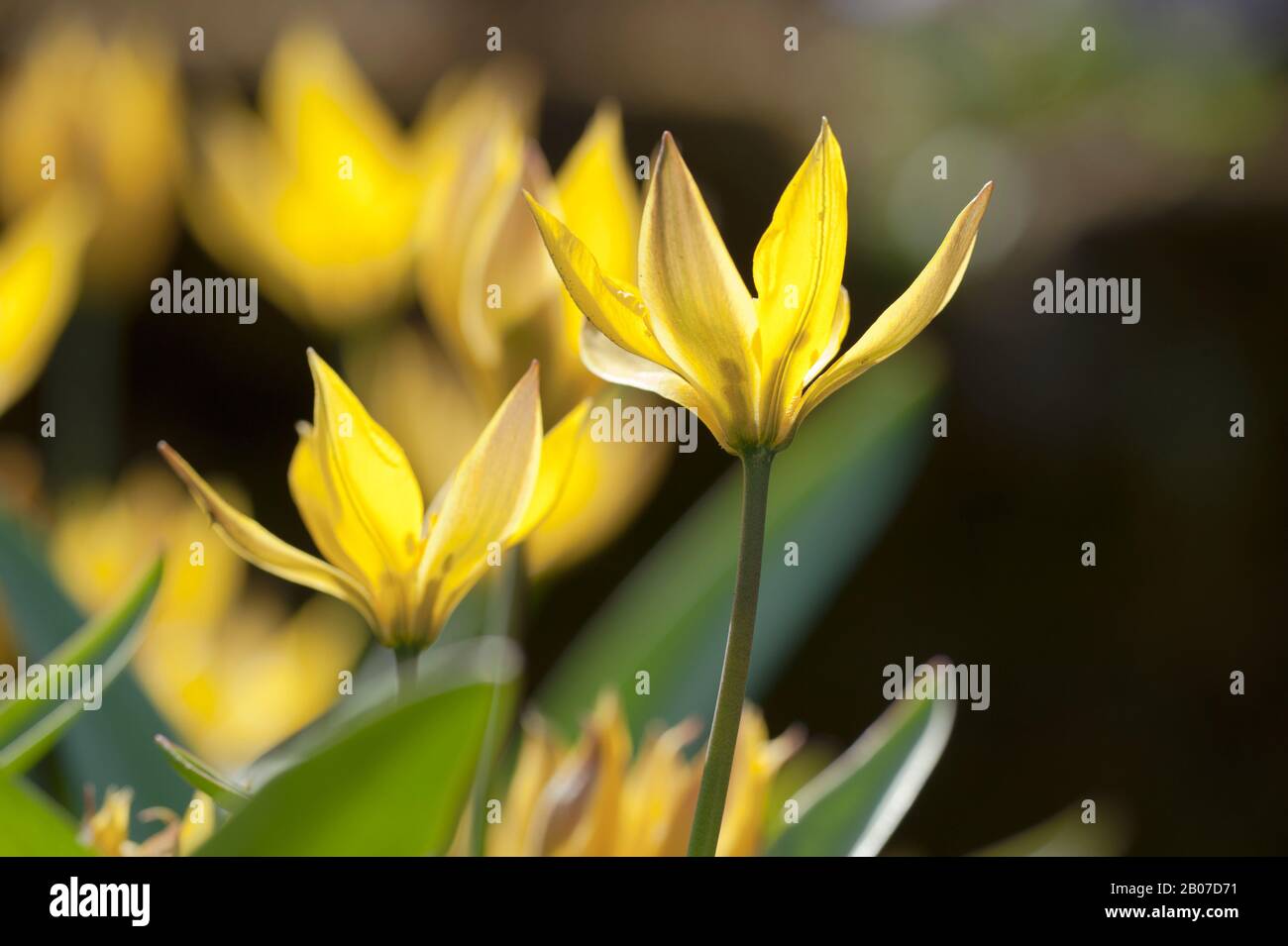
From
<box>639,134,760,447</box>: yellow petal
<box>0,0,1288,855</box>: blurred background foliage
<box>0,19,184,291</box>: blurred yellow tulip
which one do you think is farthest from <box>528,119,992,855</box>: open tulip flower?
<box>0,0,1288,855</box>: blurred background foliage

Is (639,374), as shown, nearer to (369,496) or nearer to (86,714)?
(369,496)

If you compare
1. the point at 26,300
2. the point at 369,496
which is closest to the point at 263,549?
the point at 369,496

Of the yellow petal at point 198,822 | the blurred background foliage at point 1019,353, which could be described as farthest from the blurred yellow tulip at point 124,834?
the blurred background foliage at point 1019,353

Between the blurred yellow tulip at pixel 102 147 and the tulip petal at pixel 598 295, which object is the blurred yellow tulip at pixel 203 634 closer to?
the blurred yellow tulip at pixel 102 147

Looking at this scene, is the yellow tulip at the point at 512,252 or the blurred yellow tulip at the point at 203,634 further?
the blurred yellow tulip at the point at 203,634

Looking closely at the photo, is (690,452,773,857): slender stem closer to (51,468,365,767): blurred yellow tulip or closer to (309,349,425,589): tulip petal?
(309,349,425,589): tulip petal
